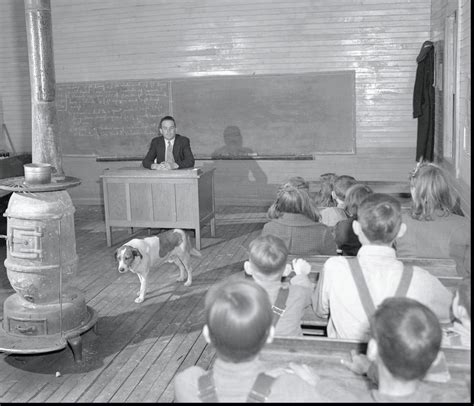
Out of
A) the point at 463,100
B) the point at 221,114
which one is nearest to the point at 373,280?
the point at 463,100

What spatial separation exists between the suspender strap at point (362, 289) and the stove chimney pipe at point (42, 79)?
8.32 feet

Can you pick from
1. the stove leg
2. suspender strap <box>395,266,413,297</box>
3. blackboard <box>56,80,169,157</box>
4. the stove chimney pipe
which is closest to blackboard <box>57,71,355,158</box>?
blackboard <box>56,80,169,157</box>

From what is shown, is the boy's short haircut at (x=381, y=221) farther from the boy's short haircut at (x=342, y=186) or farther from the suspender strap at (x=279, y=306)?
the boy's short haircut at (x=342, y=186)

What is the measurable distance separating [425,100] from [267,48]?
260 centimetres

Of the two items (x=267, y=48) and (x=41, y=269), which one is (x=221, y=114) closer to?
(x=267, y=48)

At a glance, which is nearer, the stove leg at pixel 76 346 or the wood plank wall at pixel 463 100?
the stove leg at pixel 76 346

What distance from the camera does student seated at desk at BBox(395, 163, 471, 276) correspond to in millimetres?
3619

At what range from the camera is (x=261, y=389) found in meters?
1.79

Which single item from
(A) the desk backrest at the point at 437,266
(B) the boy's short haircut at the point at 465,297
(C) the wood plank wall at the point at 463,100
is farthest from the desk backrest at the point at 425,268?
(C) the wood plank wall at the point at 463,100

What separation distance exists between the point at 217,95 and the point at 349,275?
24.1ft

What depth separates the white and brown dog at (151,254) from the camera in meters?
5.11

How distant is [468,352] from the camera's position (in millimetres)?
2311

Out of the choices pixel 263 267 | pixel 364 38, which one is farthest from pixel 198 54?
pixel 263 267

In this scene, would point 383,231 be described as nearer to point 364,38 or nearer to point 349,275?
point 349,275
